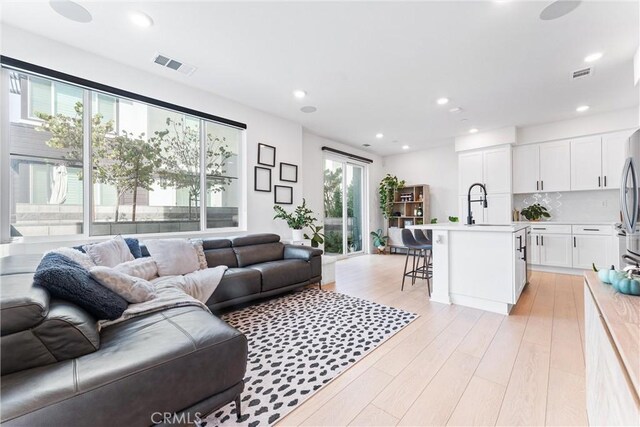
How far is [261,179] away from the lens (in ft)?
14.4

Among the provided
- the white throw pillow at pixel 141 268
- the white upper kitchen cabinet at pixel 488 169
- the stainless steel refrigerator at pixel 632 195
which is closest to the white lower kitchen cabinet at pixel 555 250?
the white upper kitchen cabinet at pixel 488 169

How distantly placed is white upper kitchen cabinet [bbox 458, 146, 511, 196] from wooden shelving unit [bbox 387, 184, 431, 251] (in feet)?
3.66

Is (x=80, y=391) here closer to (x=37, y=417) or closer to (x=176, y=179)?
(x=37, y=417)

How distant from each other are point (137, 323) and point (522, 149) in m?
6.40

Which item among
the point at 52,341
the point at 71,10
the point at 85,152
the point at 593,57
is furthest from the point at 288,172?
the point at 593,57

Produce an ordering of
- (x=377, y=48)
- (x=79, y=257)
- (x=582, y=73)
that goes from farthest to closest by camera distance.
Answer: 1. (x=582, y=73)
2. (x=377, y=48)
3. (x=79, y=257)

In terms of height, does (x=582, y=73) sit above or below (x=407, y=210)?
above

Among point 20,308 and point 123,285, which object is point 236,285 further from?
point 20,308

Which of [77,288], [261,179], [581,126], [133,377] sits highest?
[581,126]

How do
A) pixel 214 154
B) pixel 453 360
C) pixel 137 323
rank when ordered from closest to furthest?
pixel 137 323 < pixel 453 360 < pixel 214 154

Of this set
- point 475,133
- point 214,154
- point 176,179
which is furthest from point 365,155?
point 176,179

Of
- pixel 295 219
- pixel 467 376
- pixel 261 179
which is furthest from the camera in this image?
pixel 295 219

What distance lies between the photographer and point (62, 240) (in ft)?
8.86

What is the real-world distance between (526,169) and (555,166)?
413mm
